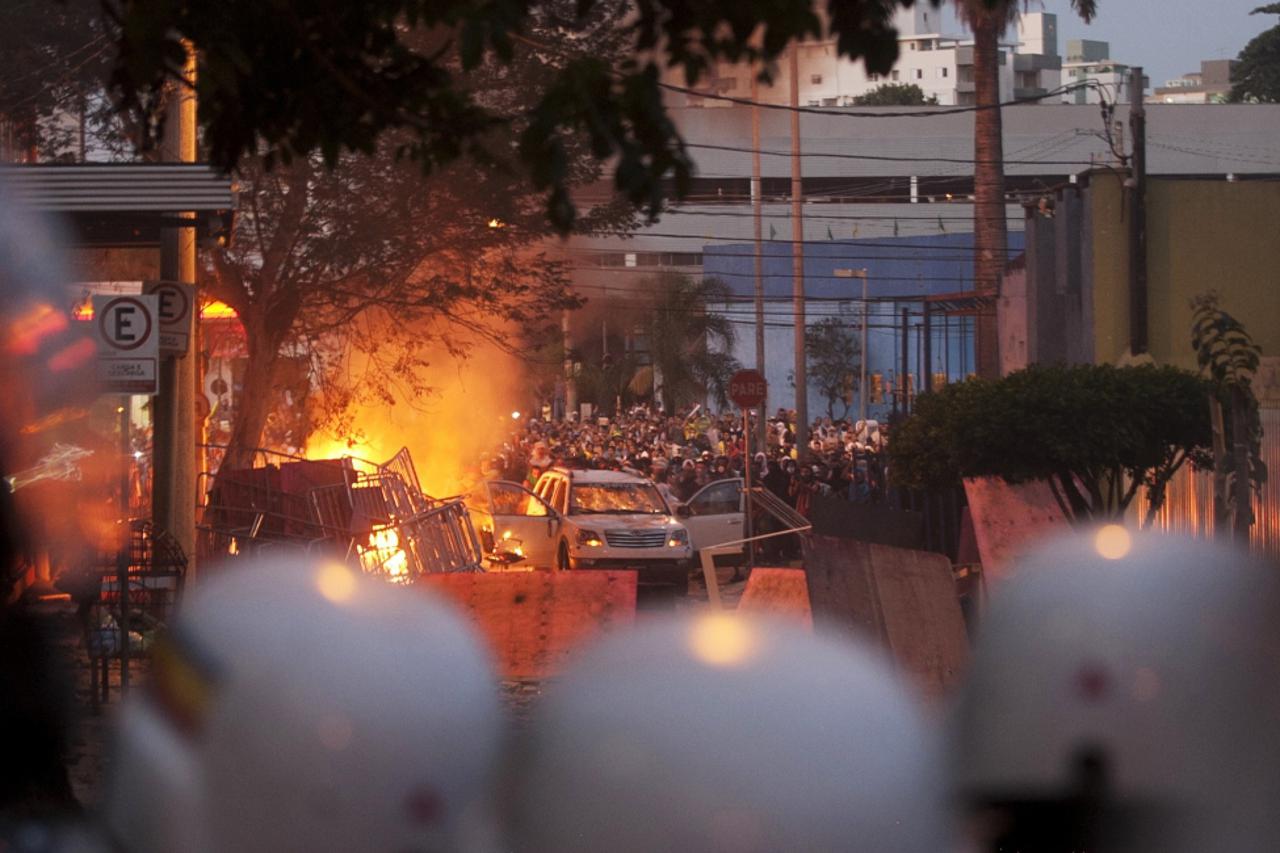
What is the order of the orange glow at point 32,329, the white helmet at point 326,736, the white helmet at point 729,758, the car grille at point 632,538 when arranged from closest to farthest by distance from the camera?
the white helmet at point 729,758
the white helmet at point 326,736
the orange glow at point 32,329
the car grille at point 632,538

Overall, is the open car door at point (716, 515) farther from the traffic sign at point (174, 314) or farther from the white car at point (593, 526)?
the traffic sign at point (174, 314)

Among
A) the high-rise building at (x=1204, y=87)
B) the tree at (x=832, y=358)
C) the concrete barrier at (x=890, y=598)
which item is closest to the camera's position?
the concrete barrier at (x=890, y=598)

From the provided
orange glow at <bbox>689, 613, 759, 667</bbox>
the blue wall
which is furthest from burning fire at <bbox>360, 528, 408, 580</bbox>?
the blue wall

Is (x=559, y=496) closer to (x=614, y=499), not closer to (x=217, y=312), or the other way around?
(x=614, y=499)

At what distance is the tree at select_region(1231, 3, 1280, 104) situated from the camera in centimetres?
6775

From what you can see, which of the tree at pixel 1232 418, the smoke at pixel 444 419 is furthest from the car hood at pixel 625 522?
the tree at pixel 1232 418

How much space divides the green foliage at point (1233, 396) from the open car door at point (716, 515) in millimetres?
13772

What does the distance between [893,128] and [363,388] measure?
1470 inches

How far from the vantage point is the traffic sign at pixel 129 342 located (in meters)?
10.9

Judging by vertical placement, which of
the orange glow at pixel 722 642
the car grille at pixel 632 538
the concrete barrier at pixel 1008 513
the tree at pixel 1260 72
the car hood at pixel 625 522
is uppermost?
the tree at pixel 1260 72

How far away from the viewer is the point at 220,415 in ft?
112

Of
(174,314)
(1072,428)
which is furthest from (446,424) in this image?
(1072,428)

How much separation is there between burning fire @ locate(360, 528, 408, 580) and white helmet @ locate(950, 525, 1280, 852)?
44.7 feet

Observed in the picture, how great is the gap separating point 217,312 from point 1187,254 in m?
12.9
